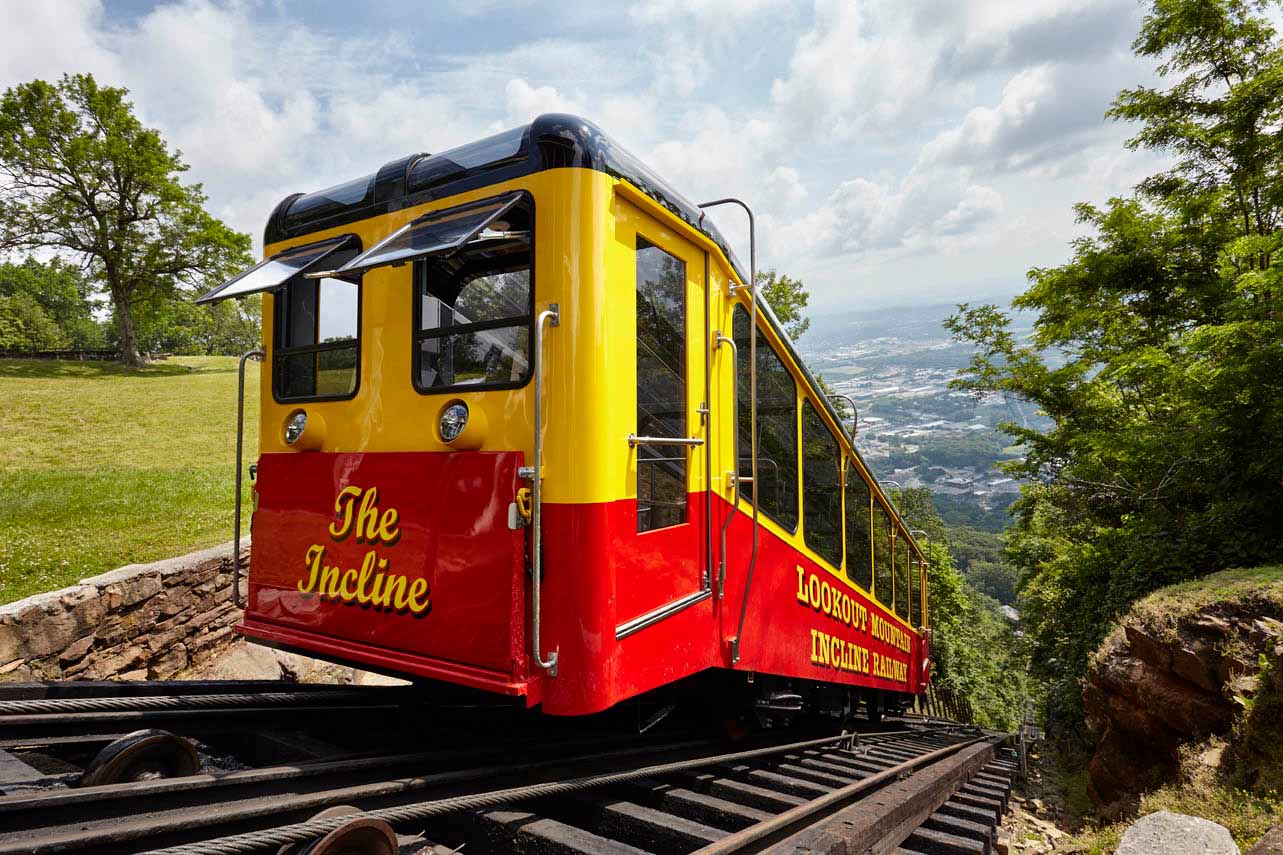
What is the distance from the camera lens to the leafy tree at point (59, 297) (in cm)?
5153

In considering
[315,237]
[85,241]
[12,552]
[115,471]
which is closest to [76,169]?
[85,241]

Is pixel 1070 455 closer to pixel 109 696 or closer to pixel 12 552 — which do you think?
pixel 109 696

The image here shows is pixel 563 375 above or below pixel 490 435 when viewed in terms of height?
above

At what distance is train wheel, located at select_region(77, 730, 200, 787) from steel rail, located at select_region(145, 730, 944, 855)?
93 centimetres

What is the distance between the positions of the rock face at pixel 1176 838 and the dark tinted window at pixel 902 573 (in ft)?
13.1

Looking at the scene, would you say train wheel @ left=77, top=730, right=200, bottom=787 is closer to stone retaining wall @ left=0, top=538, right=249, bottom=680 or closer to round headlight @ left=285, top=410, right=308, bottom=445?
round headlight @ left=285, top=410, right=308, bottom=445

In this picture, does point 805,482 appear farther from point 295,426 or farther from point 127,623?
point 127,623

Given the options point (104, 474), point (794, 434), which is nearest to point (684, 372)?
point (794, 434)

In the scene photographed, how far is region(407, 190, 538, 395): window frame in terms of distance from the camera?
113 inches

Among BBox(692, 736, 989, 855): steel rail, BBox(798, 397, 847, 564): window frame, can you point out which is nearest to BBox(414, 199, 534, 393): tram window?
BBox(692, 736, 989, 855): steel rail

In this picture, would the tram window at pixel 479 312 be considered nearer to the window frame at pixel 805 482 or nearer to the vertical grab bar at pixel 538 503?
the vertical grab bar at pixel 538 503

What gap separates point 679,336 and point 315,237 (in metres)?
2.02

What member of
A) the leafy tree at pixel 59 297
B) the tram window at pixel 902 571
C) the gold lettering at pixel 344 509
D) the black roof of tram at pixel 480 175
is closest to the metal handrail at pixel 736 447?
the black roof of tram at pixel 480 175

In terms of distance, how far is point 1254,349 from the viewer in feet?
26.4
